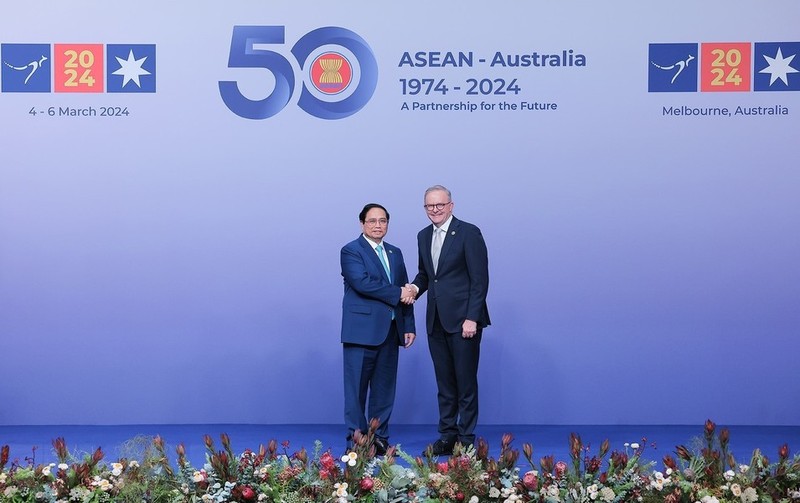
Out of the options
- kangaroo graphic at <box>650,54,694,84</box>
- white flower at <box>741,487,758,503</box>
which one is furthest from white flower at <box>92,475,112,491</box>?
kangaroo graphic at <box>650,54,694,84</box>

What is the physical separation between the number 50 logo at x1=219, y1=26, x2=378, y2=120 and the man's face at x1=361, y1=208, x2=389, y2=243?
117 centimetres

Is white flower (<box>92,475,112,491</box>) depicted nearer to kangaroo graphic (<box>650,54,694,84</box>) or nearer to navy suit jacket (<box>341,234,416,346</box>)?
navy suit jacket (<box>341,234,416,346</box>)

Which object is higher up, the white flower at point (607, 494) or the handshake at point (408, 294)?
the handshake at point (408, 294)

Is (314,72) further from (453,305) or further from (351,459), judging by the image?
(351,459)

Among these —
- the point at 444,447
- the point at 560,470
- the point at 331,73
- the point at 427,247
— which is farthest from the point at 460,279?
the point at 560,470

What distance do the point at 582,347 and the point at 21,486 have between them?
4.01 metres

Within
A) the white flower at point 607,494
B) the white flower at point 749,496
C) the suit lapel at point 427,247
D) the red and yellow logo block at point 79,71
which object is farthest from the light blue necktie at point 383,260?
the white flower at point 749,496

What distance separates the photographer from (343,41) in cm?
579

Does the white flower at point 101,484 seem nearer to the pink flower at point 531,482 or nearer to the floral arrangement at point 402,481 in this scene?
the floral arrangement at point 402,481

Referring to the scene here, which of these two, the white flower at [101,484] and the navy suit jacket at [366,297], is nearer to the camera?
the white flower at [101,484]

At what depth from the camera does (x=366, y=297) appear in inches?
191

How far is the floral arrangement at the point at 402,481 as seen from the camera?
8.04 feet

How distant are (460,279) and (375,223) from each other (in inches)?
21.5

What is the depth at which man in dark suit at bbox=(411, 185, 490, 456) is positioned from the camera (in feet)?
15.9
